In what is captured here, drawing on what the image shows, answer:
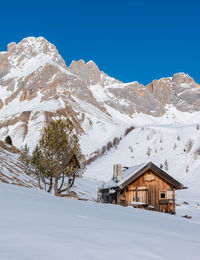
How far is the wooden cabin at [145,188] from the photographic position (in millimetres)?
24953

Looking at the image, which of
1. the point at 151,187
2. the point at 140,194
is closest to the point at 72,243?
the point at 140,194

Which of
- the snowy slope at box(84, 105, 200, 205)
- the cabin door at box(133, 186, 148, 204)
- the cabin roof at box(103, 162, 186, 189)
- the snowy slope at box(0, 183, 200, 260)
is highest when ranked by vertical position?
the snowy slope at box(84, 105, 200, 205)

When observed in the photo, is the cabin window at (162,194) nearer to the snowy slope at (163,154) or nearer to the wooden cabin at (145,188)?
the wooden cabin at (145,188)

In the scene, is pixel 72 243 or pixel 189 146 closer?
pixel 72 243

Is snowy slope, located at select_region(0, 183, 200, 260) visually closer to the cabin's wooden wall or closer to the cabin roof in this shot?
the cabin roof

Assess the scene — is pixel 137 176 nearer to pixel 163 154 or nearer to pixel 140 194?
pixel 140 194

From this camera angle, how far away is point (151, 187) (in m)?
25.8

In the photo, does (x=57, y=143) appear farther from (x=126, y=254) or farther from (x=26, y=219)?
(x=126, y=254)

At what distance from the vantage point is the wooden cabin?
24953 millimetres

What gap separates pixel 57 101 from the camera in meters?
149

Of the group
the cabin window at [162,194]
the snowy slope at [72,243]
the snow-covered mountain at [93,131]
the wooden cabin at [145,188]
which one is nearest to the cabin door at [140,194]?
the wooden cabin at [145,188]

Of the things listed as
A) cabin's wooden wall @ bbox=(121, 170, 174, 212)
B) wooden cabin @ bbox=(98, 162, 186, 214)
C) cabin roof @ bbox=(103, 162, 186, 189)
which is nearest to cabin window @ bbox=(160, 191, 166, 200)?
wooden cabin @ bbox=(98, 162, 186, 214)

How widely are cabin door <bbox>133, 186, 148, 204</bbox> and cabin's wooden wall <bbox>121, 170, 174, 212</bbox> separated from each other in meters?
0.19

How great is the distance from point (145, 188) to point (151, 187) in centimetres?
63
